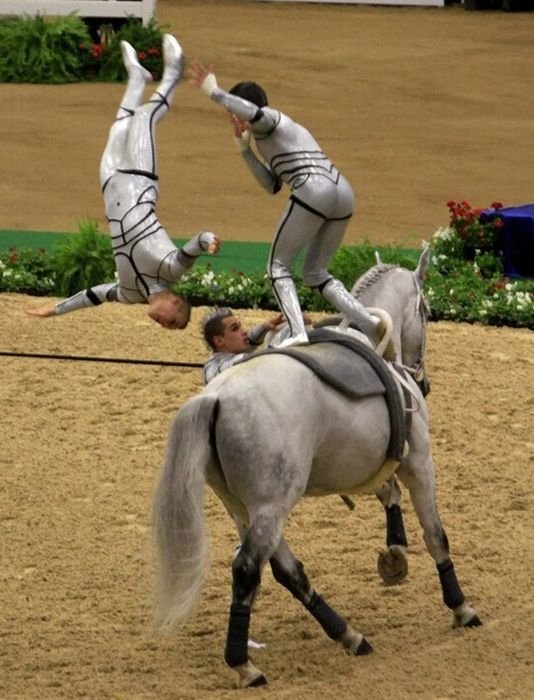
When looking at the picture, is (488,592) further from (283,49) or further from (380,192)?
(283,49)

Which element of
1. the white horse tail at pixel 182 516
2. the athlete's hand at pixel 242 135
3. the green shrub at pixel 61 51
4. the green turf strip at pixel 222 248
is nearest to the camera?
the white horse tail at pixel 182 516

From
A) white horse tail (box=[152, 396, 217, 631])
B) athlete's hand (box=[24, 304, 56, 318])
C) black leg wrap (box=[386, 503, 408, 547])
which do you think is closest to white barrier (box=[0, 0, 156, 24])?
black leg wrap (box=[386, 503, 408, 547])

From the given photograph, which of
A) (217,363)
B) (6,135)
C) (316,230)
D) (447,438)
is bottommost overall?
(6,135)

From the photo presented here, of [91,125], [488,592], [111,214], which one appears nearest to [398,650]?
[488,592]

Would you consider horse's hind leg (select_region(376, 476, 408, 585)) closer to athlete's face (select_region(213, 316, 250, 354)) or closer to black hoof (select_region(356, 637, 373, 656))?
black hoof (select_region(356, 637, 373, 656))

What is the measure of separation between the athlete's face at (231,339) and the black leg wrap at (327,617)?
1.15 m

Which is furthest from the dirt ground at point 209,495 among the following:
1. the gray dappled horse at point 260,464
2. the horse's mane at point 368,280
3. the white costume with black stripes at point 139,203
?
the white costume with black stripes at point 139,203

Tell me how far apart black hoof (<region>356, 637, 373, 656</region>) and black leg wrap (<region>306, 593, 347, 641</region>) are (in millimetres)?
111

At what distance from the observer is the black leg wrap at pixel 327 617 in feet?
26.1

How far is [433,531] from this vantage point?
27.4 feet

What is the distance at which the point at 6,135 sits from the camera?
19.0m

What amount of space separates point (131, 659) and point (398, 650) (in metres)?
1.21

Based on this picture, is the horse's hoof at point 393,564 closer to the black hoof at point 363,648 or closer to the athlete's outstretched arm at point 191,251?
the black hoof at point 363,648

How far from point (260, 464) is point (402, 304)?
5.18 ft
